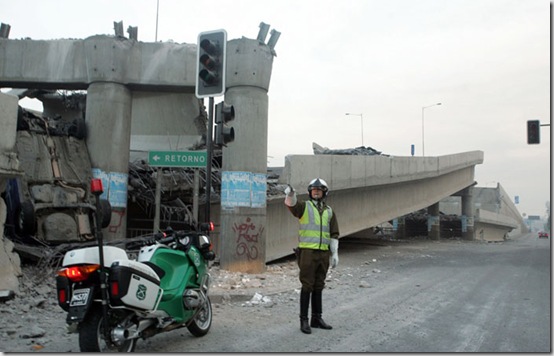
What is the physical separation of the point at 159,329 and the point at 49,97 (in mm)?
16590

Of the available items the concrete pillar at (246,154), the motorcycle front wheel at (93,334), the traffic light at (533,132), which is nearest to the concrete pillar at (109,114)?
the concrete pillar at (246,154)

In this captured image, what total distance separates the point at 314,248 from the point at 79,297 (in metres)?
3.01

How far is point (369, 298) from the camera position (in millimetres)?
8594

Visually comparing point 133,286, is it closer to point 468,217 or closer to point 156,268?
point 156,268

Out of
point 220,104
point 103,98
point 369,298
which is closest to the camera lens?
point 220,104

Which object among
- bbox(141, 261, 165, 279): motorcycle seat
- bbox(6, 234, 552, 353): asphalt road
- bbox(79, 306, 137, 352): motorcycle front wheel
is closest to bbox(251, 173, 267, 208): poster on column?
bbox(6, 234, 552, 353): asphalt road

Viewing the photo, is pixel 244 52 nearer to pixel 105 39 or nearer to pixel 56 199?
pixel 105 39

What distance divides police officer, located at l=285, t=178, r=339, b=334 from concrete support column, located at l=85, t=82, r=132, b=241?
6.97 metres

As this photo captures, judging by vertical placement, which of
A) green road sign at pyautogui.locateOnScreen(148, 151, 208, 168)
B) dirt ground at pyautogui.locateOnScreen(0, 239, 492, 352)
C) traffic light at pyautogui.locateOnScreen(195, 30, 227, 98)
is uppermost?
traffic light at pyautogui.locateOnScreen(195, 30, 227, 98)

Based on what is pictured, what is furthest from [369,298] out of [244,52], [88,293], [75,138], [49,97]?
[49,97]

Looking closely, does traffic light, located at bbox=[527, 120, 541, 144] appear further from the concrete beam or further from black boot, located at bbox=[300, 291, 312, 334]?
black boot, located at bbox=[300, 291, 312, 334]

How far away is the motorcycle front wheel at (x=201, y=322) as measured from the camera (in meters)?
5.70

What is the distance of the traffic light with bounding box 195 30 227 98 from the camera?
7.41 meters

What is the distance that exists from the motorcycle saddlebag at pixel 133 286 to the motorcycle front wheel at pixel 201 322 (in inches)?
40.3
